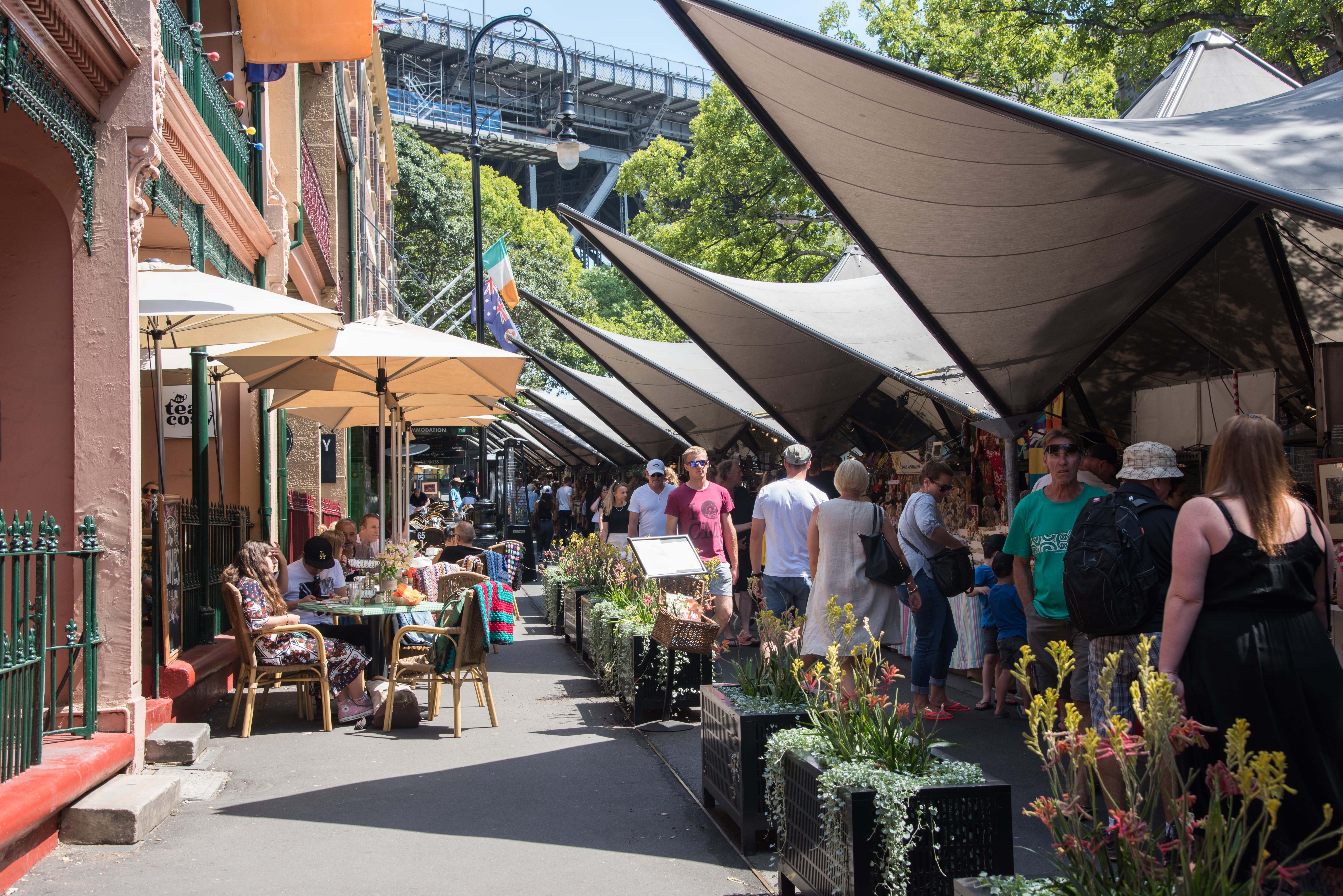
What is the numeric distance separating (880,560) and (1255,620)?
9.39ft

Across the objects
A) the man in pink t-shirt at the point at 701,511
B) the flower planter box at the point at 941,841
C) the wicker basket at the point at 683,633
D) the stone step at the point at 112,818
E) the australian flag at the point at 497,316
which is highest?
the australian flag at the point at 497,316

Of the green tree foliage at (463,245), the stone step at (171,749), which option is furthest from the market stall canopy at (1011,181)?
the green tree foliage at (463,245)

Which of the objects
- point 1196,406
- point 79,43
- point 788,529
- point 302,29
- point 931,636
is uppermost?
point 302,29

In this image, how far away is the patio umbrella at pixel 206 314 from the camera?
7.24 metres

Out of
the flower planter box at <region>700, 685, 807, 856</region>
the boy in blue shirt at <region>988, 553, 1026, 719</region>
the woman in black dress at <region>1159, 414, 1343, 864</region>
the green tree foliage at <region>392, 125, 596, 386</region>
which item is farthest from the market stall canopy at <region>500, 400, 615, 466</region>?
the woman in black dress at <region>1159, 414, 1343, 864</region>

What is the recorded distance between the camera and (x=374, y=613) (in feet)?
26.6

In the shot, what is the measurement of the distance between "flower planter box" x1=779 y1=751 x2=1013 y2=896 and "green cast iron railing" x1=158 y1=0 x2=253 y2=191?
651 cm

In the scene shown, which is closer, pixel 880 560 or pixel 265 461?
pixel 880 560

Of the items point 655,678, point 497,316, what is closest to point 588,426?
point 497,316

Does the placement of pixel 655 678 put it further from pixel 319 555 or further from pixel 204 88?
pixel 204 88

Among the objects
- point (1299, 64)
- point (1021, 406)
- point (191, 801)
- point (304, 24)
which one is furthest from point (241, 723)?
point (1299, 64)

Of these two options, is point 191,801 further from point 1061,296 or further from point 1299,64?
point 1299,64

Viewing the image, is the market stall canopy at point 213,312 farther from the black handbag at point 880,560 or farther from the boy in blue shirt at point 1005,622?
the boy in blue shirt at point 1005,622

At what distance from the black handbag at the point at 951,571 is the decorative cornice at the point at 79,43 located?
231 inches
